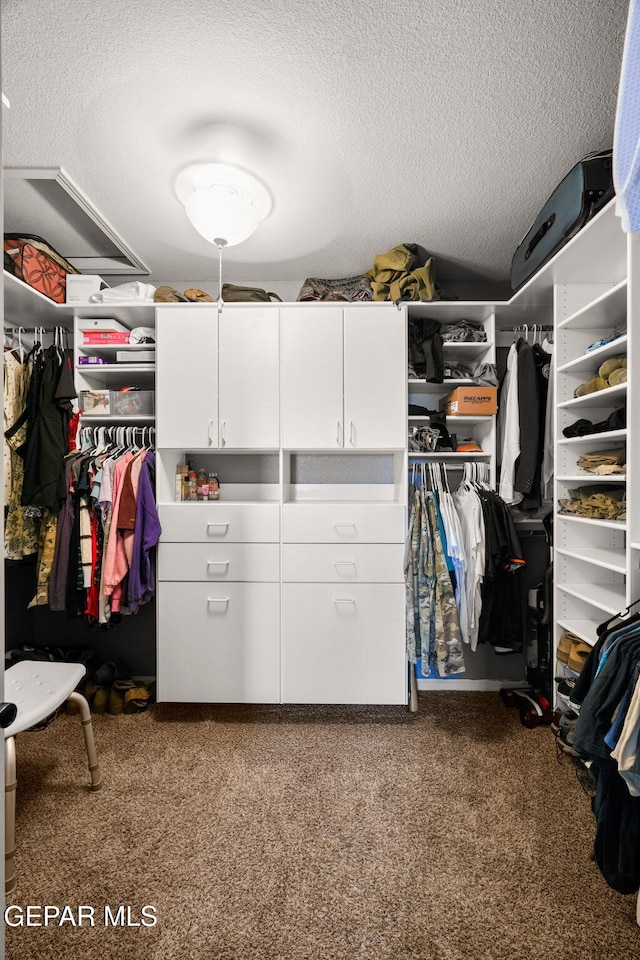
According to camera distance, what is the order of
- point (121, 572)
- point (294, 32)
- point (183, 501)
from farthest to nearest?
point (183, 501)
point (121, 572)
point (294, 32)

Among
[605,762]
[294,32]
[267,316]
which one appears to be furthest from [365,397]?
[605,762]

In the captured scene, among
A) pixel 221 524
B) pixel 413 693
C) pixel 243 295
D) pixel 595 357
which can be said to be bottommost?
pixel 413 693

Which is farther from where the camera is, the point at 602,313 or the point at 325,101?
the point at 602,313

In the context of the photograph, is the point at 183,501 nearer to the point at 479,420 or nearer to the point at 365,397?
the point at 365,397

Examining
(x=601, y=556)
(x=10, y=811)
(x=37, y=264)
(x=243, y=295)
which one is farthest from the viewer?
(x=243, y=295)

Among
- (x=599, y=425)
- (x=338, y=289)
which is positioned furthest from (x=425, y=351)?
(x=599, y=425)

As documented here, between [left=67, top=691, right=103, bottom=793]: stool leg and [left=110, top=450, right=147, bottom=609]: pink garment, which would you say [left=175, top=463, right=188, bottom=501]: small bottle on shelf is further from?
[left=67, top=691, right=103, bottom=793]: stool leg

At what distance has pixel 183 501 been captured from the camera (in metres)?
2.82

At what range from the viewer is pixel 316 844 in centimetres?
176

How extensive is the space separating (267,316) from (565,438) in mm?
1596

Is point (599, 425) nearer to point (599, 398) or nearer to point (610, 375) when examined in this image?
point (599, 398)

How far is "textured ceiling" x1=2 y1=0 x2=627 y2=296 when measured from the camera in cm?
138

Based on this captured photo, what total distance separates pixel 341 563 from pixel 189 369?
51.2 inches

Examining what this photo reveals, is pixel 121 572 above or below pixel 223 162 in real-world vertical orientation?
below
